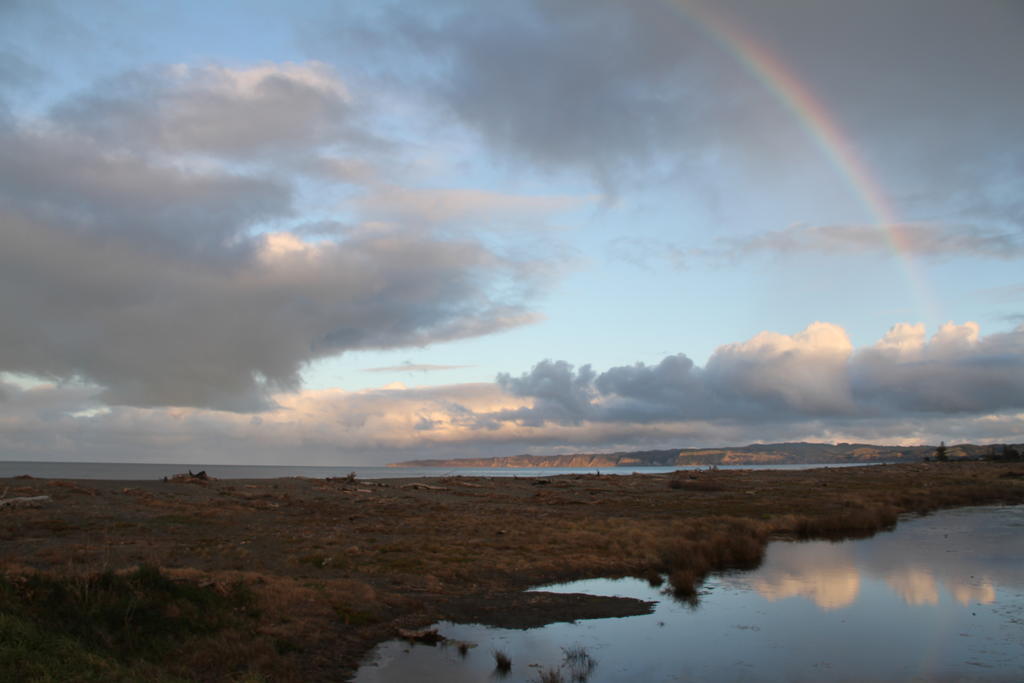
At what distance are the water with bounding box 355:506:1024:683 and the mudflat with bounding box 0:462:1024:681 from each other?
4.89ft

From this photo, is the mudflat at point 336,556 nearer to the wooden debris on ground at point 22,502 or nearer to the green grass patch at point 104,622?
the green grass patch at point 104,622

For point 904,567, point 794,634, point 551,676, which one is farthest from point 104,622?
point 904,567

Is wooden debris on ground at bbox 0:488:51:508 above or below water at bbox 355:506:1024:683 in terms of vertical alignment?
above

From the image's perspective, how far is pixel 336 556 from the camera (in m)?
28.8

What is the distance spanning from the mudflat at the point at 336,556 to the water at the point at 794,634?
1491 mm

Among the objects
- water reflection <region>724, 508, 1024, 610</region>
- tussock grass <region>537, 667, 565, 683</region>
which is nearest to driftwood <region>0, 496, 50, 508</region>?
tussock grass <region>537, 667, 565, 683</region>

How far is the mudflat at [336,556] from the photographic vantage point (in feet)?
51.6

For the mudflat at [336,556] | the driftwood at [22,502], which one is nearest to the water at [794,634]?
the mudflat at [336,556]

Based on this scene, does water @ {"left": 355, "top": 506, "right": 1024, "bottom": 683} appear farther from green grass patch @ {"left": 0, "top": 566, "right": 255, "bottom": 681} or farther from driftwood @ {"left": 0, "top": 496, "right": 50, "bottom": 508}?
driftwood @ {"left": 0, "top": 496, "right": 50, "bottom": 508}

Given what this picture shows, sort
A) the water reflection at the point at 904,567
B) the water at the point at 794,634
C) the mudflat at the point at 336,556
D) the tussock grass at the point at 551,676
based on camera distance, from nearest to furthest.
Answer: the mudflat at the point at 336,556, the tussock grass at the point at 551,676, the water at the point at 794,634, the water reflection at the point at 904,567

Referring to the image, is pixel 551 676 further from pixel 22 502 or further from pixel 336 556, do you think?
pixel 22 502

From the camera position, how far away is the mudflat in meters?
15.7

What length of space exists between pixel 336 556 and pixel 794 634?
1829 cm

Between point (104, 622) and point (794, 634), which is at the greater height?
point (104, 622)
